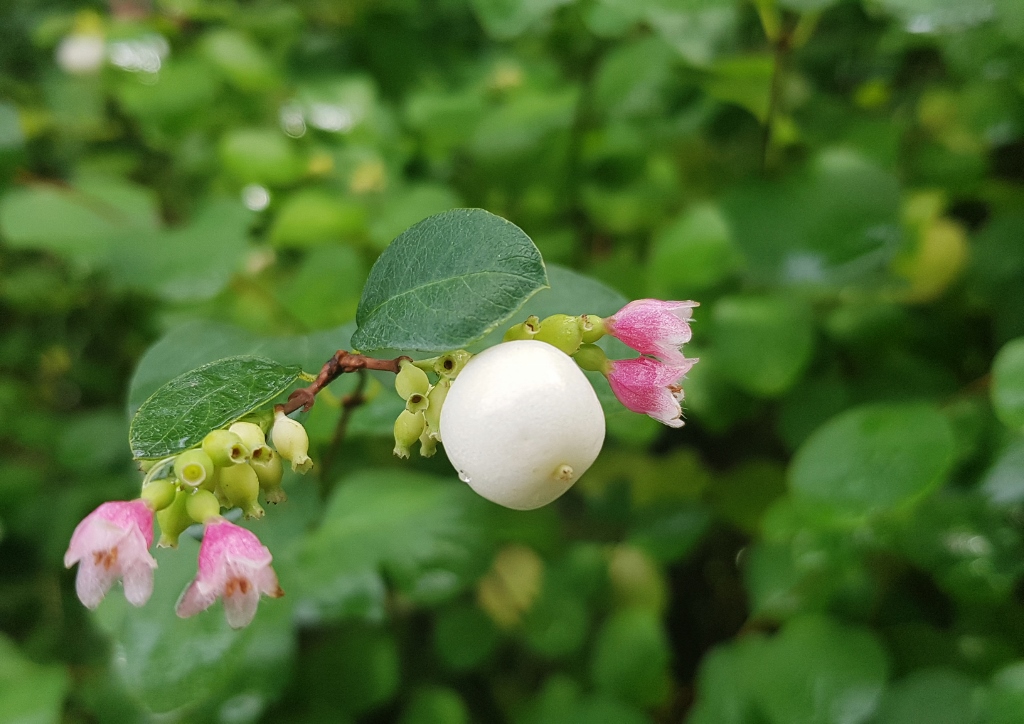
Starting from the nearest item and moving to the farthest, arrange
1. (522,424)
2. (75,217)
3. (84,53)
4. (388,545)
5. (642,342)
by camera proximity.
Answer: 1. (522,424)
2. (642,342)
3. (388,545)
4. (75,217)
5. (84,53)

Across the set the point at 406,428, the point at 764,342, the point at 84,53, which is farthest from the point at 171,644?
the point at 84,53

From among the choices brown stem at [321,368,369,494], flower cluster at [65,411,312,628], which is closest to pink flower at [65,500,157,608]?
flower cluster at [65,411,312,628]

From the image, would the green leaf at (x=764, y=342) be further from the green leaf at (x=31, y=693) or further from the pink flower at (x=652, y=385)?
the green leaf at (x=31, y=693)

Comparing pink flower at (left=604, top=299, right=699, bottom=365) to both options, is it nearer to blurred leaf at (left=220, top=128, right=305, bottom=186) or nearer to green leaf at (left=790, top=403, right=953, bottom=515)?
green leaf at (left=790, top=403, right=953, bottom=515)

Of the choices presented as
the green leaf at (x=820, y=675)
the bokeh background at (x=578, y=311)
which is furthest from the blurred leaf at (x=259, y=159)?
the green leaf at (x=820, y=675)

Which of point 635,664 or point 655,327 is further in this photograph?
point 635,664

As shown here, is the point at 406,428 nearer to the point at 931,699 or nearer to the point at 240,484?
the point at 240,484
